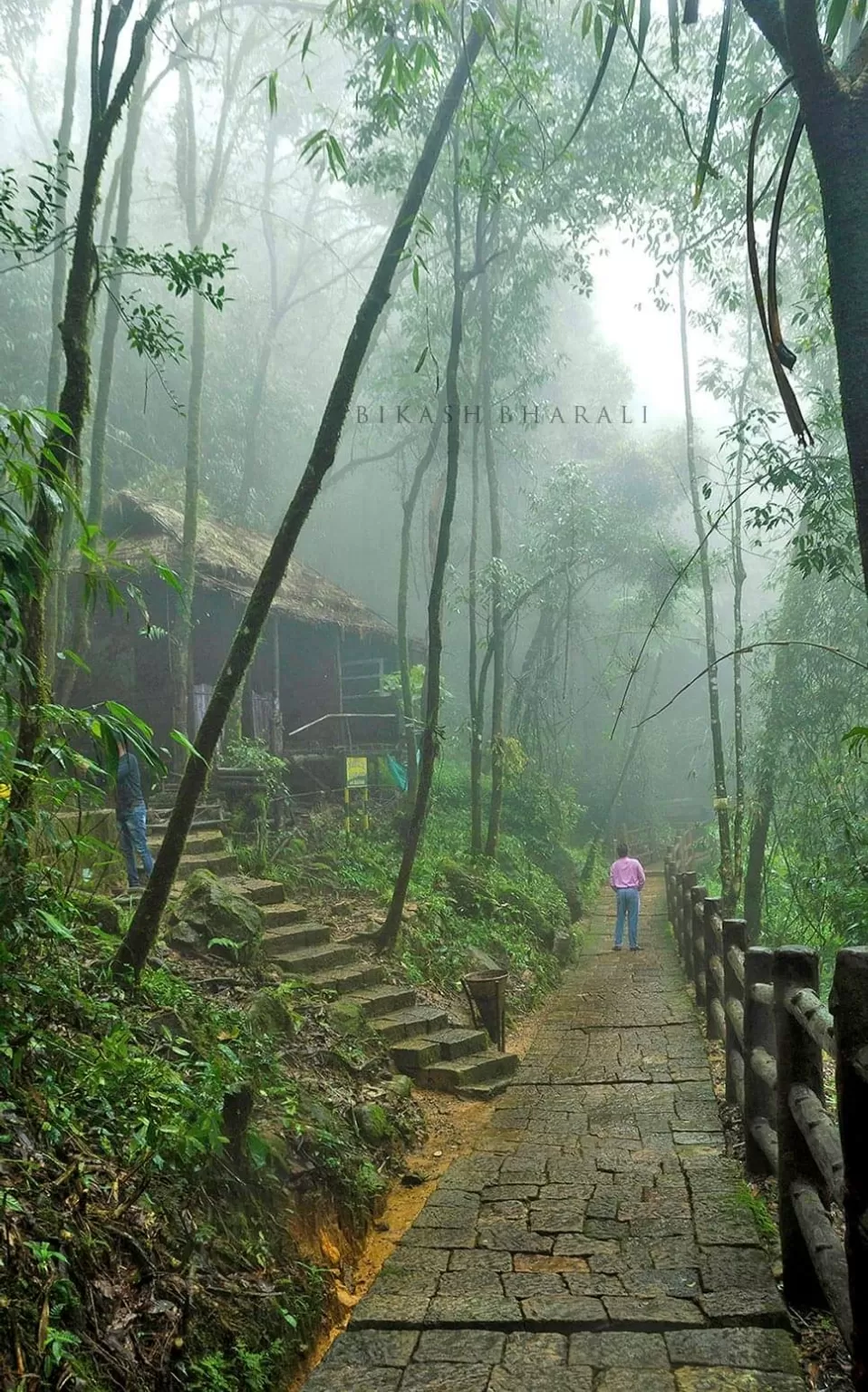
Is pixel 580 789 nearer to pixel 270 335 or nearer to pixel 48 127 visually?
pixel 270 335

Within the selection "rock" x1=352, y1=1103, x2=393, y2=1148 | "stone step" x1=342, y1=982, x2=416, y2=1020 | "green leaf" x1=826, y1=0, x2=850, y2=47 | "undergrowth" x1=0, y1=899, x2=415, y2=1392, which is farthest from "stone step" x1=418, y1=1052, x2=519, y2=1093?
"green leaf" x1=826, y1=0, x2=850, y2=47

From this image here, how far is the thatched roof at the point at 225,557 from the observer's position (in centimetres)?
1515

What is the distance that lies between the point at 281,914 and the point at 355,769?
536 centimetres

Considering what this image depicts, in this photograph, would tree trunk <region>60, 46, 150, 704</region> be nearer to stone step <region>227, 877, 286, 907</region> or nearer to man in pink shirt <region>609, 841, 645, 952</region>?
stone step <region>227, 877, 286, 907</region>

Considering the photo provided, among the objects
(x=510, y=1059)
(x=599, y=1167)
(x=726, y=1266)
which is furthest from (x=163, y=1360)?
(x=510, y=1059)

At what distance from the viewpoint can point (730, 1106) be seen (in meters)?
6.33

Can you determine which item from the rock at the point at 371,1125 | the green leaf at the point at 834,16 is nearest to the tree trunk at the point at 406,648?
the rock at the point at 371,1125

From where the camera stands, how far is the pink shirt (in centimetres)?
1356

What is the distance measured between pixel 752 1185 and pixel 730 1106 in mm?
1406

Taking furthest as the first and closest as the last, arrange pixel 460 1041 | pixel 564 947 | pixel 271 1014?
pixel 564 947 → pixel 460 1041 → pixel 271 1014

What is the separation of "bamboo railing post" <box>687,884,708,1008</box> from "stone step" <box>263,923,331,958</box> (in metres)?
3.31

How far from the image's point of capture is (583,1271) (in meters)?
4.09

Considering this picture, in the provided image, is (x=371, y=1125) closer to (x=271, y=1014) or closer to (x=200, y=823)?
(x=271, y=1014)

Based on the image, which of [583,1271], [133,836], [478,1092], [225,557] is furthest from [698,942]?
[225,557]
